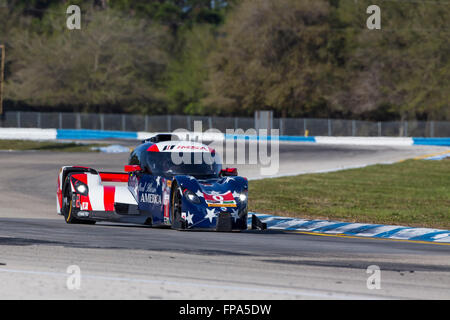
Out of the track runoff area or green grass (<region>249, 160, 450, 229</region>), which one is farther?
green grass (<region>249, 160, 450, 229</region>)

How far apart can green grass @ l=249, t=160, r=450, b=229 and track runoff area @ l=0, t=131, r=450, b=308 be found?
3.88 m

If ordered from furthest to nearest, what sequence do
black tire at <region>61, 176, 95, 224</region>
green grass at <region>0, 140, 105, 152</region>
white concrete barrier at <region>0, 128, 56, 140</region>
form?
white concrete barrier at <region>0, 128, 56, 140</region> < green grass at <region>0, 140, 105, 152</region> < black tire at <region>61, 176, 95, 224</region>

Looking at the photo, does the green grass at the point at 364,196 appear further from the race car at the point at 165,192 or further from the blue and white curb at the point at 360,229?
the race car at the point at 165,192

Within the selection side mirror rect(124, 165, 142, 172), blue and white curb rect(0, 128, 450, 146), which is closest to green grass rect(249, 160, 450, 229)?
side mirror rect(124, 165, 142, 172)

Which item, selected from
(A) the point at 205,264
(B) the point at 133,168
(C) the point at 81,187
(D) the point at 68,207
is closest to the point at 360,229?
(B) the point at 133,168

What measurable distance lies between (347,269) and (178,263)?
1843 mm

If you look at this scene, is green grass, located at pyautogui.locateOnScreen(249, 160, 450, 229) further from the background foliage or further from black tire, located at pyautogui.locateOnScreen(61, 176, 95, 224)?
the background foliage

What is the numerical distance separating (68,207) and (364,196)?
921cm

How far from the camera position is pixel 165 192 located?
13.6 m

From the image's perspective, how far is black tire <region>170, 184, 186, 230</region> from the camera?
13102 millimetres

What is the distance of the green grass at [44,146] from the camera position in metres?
44.9

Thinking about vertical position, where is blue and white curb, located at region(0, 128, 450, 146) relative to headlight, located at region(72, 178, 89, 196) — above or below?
below

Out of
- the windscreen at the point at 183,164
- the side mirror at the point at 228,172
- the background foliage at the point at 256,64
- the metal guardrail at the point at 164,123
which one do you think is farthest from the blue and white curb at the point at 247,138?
the windscreen at the point at 183,164

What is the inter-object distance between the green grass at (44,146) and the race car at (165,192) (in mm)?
28931
